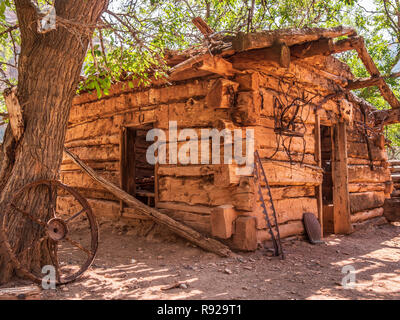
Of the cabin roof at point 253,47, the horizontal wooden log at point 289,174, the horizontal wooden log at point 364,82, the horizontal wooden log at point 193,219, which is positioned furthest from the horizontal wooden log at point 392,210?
the horizontal wooden log at point 193,219

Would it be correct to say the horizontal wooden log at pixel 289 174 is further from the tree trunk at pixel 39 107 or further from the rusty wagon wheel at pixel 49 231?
the tree trunk at pixel 39 107

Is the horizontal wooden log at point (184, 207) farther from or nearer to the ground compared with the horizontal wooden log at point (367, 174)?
nearer to the ground

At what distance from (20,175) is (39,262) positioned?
980mm

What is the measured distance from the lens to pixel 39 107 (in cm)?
367

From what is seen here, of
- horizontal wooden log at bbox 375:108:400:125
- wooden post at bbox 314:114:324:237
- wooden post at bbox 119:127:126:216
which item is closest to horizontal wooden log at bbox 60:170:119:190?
wooden post at bbox 119:127:126:216

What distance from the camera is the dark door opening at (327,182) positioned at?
7500mm

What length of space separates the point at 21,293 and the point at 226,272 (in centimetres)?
221

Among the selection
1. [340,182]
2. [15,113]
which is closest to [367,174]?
[340,182]

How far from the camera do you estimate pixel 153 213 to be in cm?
543

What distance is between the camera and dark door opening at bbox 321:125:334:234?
7500mm

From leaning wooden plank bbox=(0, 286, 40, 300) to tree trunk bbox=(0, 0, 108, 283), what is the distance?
19.0 inches

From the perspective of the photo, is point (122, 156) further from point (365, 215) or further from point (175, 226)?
point (365, 215)

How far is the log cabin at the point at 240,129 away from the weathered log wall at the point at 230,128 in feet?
0.06
